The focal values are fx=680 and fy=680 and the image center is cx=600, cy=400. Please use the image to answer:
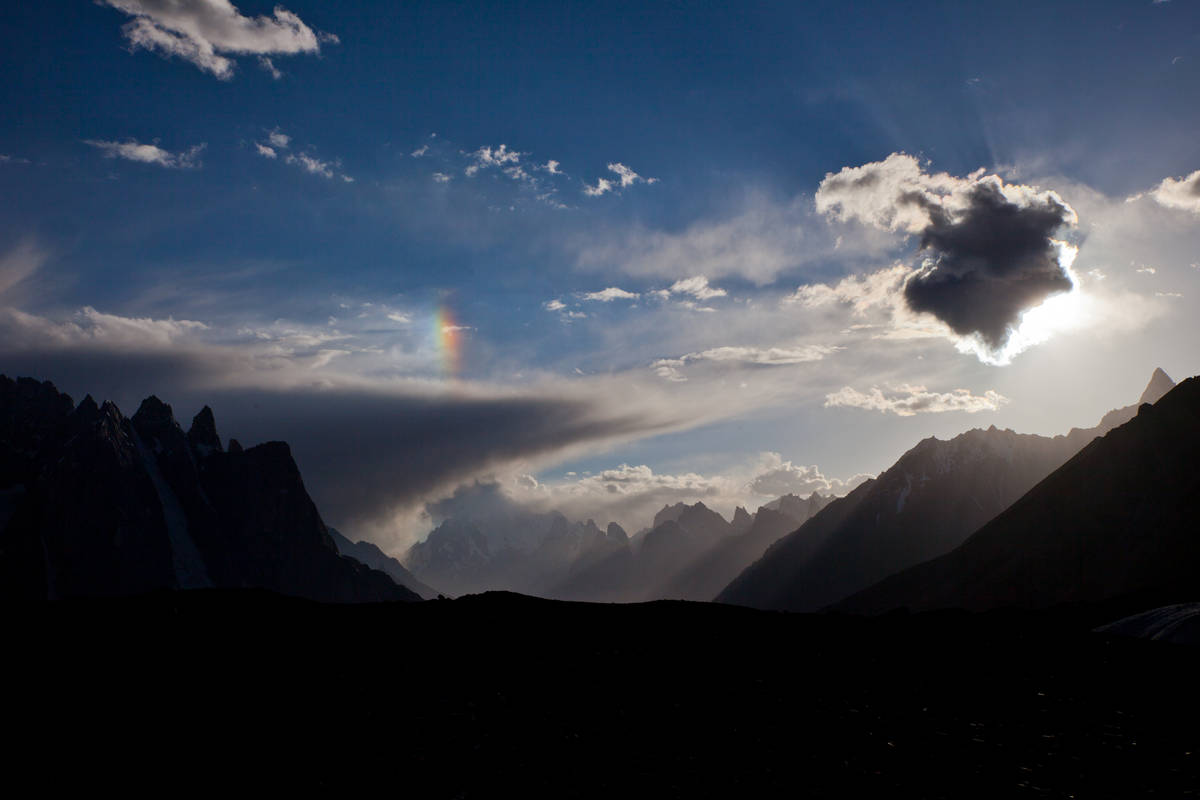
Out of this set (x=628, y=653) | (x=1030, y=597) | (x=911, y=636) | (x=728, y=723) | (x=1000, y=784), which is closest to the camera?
(x=1000, y=784)

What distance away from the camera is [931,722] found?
24.7 metres

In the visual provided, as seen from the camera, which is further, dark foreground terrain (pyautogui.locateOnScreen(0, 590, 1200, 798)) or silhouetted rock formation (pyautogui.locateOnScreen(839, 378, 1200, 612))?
silhouetted rock formation (pyautogui.locateOnScreen(839, 378, 1200, 612))

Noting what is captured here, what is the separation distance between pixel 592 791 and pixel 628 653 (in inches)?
558

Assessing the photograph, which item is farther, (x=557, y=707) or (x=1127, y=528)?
(x=1127, y=528)

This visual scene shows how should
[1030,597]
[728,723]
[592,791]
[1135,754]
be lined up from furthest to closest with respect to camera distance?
[1030,597], [728,723], [1135,754], [592,791]

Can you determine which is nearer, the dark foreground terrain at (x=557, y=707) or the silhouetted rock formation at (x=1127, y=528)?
the dark foreground terrain at (x=557, y=707)

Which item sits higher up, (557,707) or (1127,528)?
(1127,528)

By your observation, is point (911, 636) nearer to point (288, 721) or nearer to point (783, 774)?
point (783, 774)

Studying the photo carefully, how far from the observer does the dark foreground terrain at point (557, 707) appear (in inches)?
752

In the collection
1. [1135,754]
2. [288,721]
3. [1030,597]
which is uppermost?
[288,721]

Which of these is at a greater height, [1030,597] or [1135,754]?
[1135,754]

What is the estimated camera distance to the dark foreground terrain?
19.1 metres

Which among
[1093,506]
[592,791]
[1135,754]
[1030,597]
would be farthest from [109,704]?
[1093,506]

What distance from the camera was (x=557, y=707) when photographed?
81.7 feet
